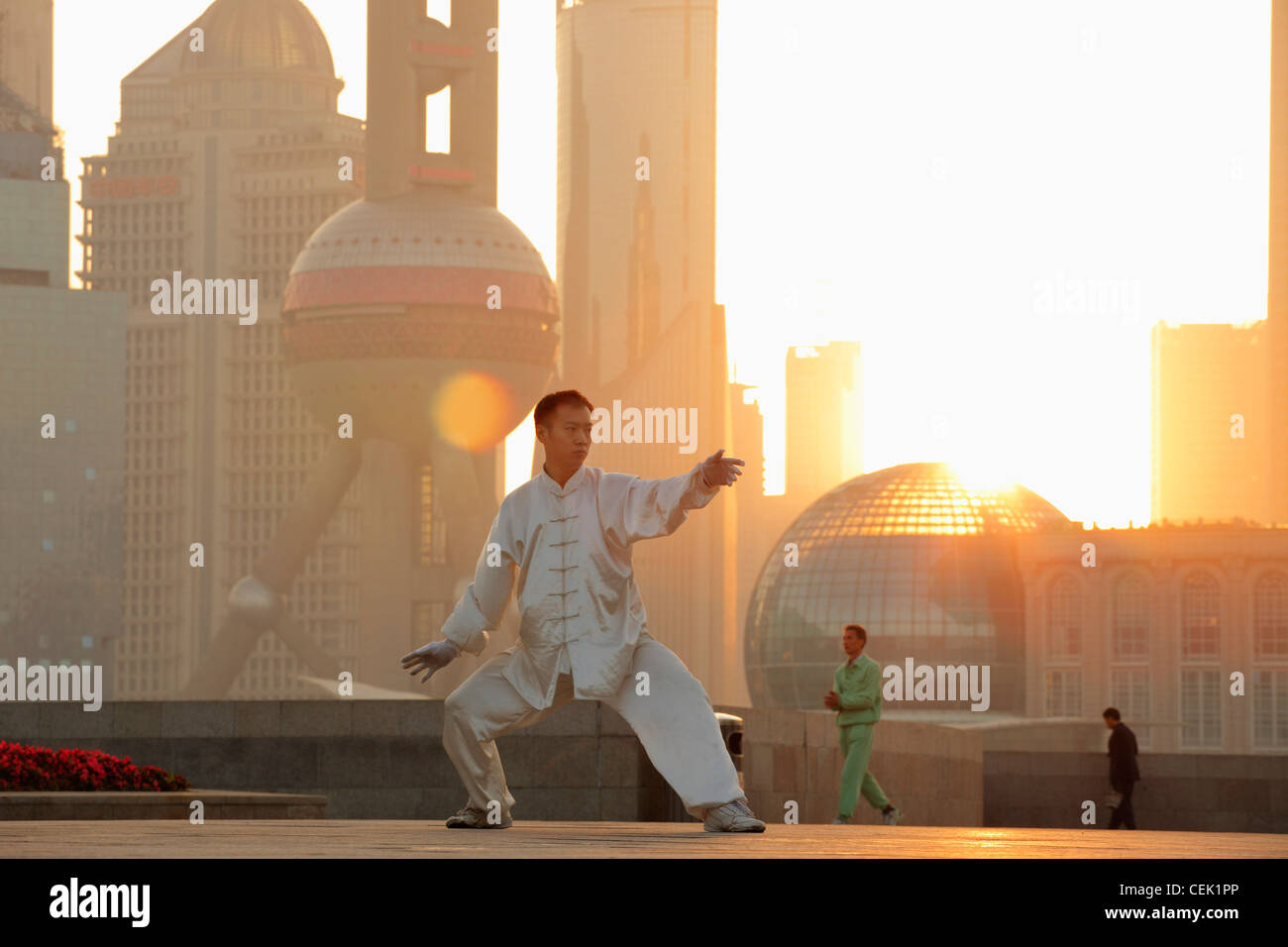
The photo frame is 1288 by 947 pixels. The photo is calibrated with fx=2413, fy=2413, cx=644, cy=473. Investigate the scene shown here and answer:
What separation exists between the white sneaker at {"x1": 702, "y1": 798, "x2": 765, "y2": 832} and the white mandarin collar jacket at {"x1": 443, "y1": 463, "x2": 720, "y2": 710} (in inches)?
33.6

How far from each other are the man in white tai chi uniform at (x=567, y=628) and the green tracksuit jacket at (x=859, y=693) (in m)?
8.76

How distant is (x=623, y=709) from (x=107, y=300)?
485ft

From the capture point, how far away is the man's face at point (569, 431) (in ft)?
38.9

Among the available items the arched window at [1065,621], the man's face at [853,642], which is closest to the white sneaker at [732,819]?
the man's face at [853,642]

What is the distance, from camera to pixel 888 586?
115562 millimetres

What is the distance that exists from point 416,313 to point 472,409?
7.43 m

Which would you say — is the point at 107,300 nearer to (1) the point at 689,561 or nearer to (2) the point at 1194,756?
(1) the point at 689,561

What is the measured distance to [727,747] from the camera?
634 inches

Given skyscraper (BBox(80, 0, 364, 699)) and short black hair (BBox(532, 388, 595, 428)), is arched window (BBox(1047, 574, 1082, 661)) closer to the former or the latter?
skyscraper (BBox(80, 0, 364, 699))

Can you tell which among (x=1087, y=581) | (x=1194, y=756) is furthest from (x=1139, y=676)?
(x=1194, y=756)

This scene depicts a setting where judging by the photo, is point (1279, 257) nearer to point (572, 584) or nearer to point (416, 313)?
point (416, 313)

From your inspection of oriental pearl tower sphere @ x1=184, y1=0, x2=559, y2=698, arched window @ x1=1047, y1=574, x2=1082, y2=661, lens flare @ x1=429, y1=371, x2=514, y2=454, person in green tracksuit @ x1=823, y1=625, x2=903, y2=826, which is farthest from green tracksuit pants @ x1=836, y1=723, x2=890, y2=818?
lens flare @ x1=429, y1=371, x2=514, y2=454

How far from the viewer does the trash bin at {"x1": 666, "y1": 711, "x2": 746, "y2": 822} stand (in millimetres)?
15664
